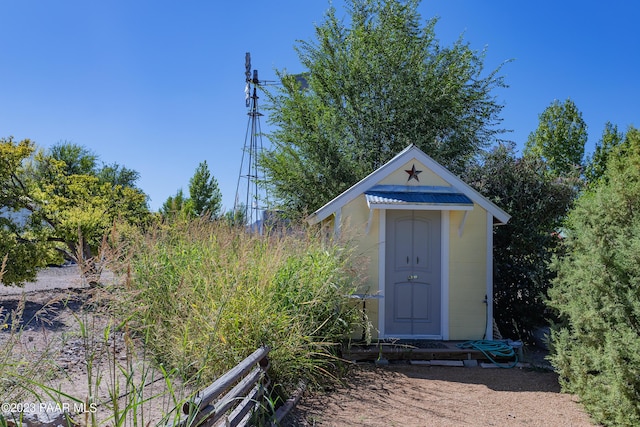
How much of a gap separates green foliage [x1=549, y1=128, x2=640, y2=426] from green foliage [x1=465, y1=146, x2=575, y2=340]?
3.53m

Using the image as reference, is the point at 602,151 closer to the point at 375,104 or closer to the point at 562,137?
the point at 562,137

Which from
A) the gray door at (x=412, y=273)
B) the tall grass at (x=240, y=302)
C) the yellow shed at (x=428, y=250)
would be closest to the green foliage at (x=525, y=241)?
the yellow shed at (x=428, y=250)

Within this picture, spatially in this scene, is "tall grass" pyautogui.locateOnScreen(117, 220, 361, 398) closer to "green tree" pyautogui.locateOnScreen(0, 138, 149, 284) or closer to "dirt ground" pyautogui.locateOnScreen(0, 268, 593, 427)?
"dirt ground" pyautogui.locateOnScreen(0, 268, 593, 427)

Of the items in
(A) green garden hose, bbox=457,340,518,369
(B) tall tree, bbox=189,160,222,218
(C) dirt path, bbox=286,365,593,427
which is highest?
(B) tall tree, bbox=189,160,222,218

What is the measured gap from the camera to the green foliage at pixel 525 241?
9.52 meters

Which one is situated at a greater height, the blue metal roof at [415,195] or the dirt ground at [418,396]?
the blue metal roof at [415,195]

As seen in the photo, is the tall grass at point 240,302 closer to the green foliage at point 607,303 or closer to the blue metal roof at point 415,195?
the blue metal roof at point 415,195

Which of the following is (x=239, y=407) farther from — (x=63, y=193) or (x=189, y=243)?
(x=63, y=193)

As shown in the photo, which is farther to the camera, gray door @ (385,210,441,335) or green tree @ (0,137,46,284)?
green tree @ (0,137,46,284)

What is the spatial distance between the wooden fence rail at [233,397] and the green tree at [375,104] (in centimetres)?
1020

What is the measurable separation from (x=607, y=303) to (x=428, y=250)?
368cm

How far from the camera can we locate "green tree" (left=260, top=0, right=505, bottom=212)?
14.3 m

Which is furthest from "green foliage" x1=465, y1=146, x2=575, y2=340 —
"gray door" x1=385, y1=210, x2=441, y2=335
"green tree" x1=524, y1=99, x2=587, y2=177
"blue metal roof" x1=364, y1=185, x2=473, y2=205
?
"green tree" x1=524, y1=99, x2=587, y2=177

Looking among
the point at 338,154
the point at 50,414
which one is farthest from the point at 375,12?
the point at 50,414
